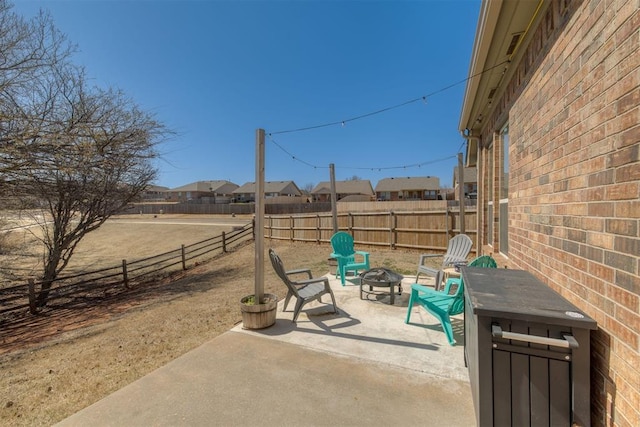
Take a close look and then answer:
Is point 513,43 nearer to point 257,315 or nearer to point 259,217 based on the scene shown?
point 259,217

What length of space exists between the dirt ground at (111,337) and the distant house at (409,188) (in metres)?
34.3

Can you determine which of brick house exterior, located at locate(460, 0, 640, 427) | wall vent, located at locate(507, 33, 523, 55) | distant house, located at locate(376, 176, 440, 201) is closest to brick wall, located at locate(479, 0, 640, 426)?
brick house exterior, located at locate(460, 0, 640, 427)

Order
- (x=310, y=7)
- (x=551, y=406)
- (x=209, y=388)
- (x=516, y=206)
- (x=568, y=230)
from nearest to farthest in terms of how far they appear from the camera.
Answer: (x=551, y=406) → (x=568, y=230) → (x=209, y=388) → (x=516, y=206) → (x=310, y=7)

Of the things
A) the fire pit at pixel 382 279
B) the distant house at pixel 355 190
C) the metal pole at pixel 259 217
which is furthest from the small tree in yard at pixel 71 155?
the distant house at pixel 355 190

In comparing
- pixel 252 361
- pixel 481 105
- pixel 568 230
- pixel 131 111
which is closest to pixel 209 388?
pixel 252 361

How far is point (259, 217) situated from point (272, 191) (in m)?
48.8

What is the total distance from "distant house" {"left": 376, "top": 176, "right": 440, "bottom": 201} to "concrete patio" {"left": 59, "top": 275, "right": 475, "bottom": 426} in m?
40.7

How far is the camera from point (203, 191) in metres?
58.7

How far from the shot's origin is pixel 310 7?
7801 millimetres

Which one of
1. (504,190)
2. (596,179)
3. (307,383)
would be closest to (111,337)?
(307,383)

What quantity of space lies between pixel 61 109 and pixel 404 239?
10.5 metres

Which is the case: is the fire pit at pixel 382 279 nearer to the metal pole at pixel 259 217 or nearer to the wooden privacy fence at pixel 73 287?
the metal pole at pixel 259 217

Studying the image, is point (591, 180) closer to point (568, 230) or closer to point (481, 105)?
point (568, 230)

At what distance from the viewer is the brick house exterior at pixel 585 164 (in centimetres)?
128
